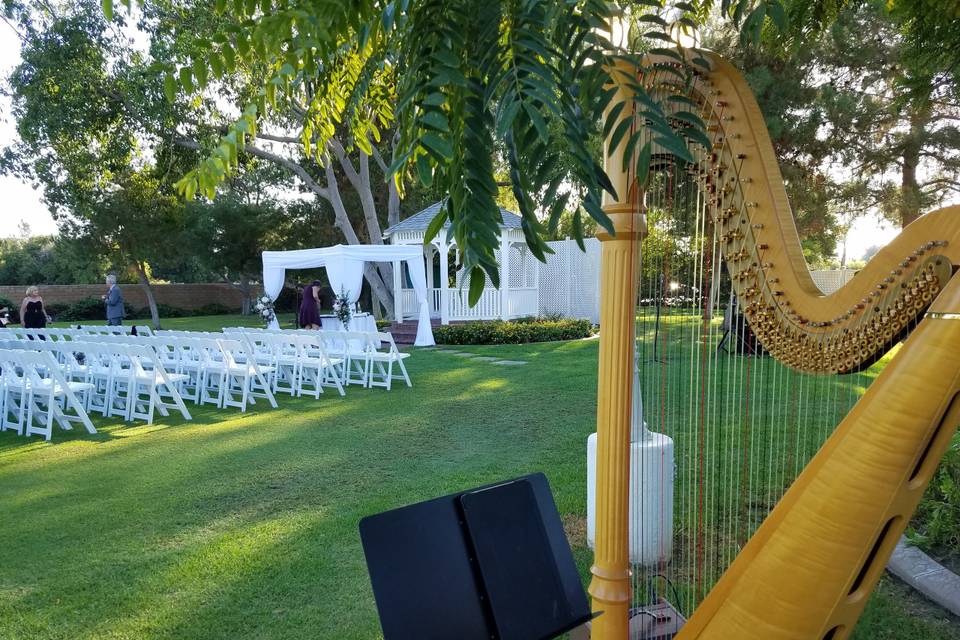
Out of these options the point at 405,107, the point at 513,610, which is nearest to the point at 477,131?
the point at 405,107

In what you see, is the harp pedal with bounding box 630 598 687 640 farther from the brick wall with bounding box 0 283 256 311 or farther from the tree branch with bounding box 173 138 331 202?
the brick wall with bounding box 0 283 256 311

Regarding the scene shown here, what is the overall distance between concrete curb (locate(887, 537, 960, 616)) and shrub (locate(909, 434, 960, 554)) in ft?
0.51

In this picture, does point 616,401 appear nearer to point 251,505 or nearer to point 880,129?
point 251,505

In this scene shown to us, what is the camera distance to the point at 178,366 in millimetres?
9078

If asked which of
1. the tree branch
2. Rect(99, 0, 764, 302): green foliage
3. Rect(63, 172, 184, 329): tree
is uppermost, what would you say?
the tree branch

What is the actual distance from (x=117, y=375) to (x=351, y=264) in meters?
7.17

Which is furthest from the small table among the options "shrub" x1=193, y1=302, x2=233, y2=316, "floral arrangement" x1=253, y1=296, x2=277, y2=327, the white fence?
"shrub" x1=193, y1=302, x2=233, y2=316

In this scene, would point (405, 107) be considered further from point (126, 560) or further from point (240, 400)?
point (240, 400)

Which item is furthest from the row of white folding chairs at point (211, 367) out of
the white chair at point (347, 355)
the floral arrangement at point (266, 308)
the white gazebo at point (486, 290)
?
the white gazebo at point (486, 290)

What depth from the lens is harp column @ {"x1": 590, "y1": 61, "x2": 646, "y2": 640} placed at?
6.96 ft

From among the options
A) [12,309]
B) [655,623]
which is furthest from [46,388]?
[12,309]

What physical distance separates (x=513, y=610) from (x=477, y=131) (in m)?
1.35

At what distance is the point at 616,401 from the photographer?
2.18m

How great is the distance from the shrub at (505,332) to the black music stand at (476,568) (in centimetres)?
1354
